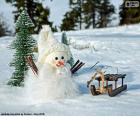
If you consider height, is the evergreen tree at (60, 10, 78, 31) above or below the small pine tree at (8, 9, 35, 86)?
below

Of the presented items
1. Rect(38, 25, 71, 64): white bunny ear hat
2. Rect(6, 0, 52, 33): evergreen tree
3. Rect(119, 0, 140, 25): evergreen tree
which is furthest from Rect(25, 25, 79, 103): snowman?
Rect(119, 0, 140, 25): evergreen tree

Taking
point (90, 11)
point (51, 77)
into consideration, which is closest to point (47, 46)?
point (51, 77)

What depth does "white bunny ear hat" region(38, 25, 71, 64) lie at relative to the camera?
9.29 meters

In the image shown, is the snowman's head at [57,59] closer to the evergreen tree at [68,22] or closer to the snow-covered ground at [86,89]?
the snow-covered ground at [86,89]

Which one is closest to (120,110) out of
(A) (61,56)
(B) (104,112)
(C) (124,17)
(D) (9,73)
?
(B) (104,112)

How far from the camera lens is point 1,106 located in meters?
8.34

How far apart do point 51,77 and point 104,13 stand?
136ft

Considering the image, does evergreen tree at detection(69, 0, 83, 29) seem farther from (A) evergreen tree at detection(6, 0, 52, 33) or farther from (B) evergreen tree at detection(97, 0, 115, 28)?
(A) evergreen tree at detection(6, 0, 52, 33)

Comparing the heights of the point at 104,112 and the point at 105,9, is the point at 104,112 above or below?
above

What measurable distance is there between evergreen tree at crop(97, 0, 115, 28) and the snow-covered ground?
31151 mm

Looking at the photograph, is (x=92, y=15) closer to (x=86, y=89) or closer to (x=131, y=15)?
(x=131, y=15)

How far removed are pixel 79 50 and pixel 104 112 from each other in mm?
8224

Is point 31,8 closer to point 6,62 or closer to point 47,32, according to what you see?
point 6,62

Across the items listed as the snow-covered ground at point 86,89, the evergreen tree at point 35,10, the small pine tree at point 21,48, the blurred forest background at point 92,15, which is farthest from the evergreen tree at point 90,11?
the small pine tree at point 21,48
